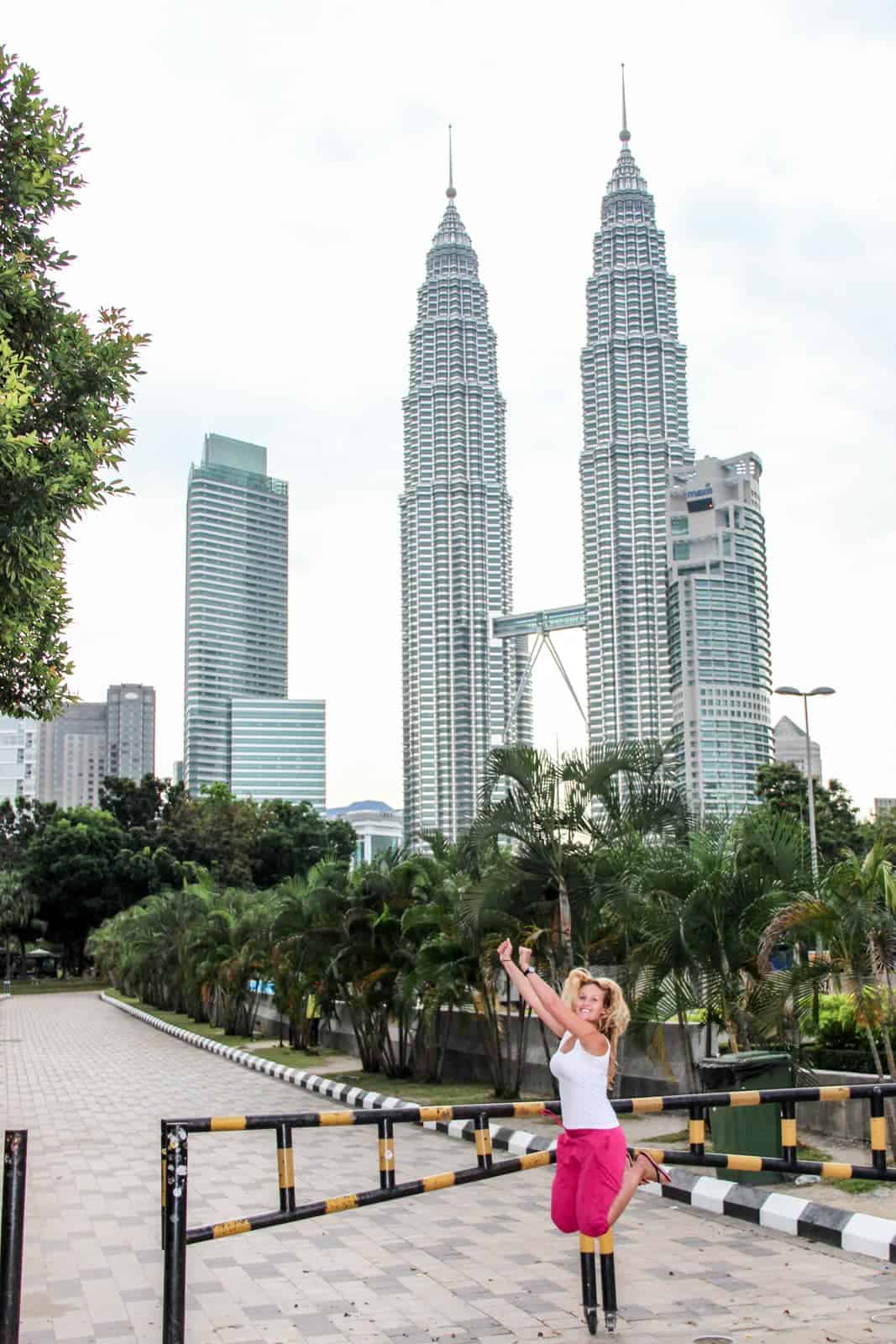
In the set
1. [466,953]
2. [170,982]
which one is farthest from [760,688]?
[466,953]

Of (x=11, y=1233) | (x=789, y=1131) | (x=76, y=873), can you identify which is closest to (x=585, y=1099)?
(x=11, y=1233)

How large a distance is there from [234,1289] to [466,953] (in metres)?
8.91

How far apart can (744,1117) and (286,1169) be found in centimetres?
406

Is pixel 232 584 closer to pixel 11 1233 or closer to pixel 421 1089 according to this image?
pixel 421 1089

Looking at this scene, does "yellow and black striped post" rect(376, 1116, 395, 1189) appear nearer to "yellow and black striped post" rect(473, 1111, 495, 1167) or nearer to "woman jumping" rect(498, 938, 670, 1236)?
"yellow and black striped post" rect(473, 1111, 495, 1167)

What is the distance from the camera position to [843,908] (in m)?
9.84

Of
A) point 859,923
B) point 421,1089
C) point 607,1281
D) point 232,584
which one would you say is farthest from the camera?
point 232,584

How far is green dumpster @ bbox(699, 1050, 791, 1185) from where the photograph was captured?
354 inches

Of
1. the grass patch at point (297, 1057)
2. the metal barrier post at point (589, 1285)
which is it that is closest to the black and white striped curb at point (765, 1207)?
the metal barrier post at point (589, 1285)

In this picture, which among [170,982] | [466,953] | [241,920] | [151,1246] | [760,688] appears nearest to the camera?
[151,1246]

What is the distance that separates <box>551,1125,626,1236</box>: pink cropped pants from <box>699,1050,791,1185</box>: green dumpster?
3.71m

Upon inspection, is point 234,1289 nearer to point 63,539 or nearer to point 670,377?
point 63,539

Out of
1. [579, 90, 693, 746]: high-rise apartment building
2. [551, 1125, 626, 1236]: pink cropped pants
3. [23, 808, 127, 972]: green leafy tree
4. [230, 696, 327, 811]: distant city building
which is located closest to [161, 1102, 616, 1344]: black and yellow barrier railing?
[551, 1125, 626, 1236]: pink cropped pants

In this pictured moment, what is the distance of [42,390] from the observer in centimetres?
951
